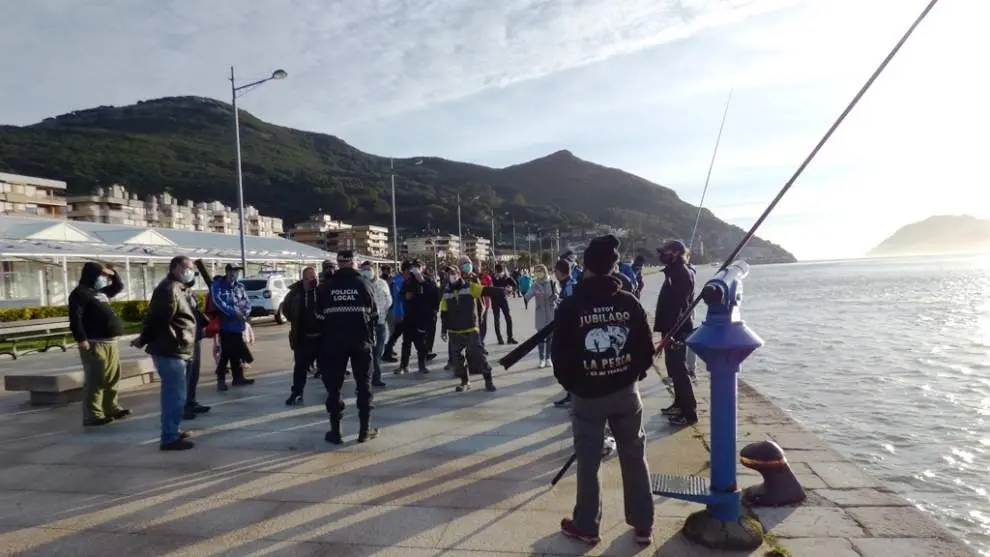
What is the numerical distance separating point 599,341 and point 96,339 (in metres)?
5.55

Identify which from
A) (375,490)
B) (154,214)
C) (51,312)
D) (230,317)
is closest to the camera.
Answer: (375,490)

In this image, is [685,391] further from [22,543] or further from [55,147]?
[55,147]

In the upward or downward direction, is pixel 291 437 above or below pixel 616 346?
below

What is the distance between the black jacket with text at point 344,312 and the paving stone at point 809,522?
3.53m

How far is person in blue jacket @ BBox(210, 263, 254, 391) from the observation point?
805 centimetres

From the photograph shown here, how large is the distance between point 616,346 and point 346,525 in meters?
2.05

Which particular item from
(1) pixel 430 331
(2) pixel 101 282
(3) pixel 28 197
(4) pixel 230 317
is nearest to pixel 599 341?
(2) pixel 101 282

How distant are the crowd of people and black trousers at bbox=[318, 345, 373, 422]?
11 millimetres

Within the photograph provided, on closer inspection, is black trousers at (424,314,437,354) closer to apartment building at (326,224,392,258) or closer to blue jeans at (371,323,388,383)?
blue jeans at (371,323,388,383)

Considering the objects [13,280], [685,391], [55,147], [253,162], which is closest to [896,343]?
[685,391]

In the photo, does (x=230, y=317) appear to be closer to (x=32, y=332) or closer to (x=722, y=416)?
(x=722, y=416)

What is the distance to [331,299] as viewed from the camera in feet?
17.9

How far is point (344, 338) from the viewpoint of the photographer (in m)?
5.46

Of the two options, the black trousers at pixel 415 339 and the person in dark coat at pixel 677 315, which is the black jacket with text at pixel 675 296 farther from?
the black trousers at pixel 415 339
